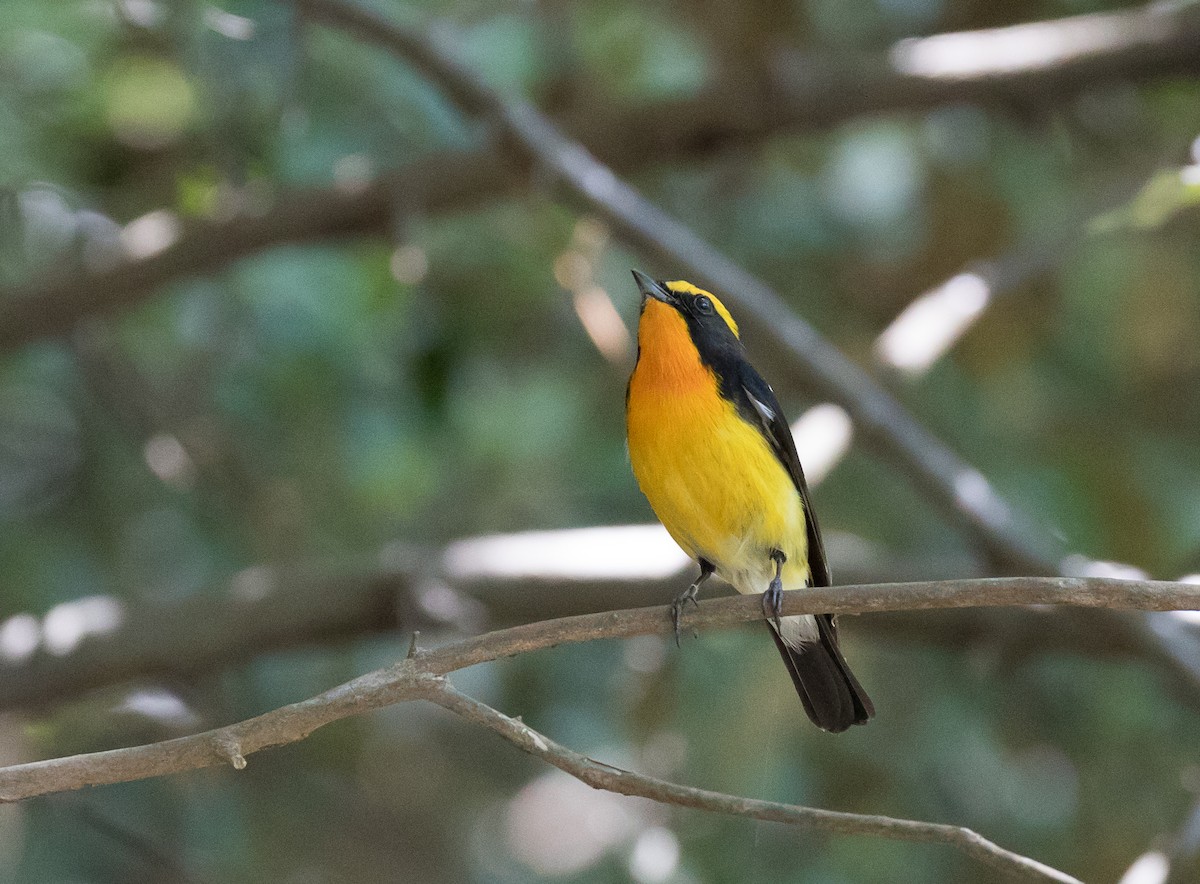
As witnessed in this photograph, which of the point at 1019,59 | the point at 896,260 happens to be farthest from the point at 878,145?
the point at 1019,59

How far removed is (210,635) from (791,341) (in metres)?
2.46

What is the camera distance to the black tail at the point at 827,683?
4.36 metres

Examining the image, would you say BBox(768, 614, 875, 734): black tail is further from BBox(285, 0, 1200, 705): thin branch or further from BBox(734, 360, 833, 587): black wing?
BBox(285, 0, 1200, 705): thin branch

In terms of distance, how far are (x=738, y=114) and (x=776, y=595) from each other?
3.44 meters

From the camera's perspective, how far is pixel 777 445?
4383 millimetres

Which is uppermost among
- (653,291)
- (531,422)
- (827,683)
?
(531,422)

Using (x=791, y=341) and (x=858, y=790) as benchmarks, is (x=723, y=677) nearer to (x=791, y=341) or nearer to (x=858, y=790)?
(x=858, y=790)

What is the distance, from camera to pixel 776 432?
4.39 metres

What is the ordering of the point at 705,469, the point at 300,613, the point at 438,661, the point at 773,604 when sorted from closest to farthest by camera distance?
1. the point at 438,661
2. the point at 773,604
3. the point at 705,469
4. the point at 300,613

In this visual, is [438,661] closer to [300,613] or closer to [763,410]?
[763,410]

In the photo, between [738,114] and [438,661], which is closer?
[438,661]

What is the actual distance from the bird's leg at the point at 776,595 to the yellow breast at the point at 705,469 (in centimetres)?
3

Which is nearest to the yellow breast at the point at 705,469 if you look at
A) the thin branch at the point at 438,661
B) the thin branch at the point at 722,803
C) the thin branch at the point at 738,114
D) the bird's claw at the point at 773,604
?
the bird's claw at the point at 773,604

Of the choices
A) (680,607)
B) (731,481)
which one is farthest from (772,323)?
(680,607)
